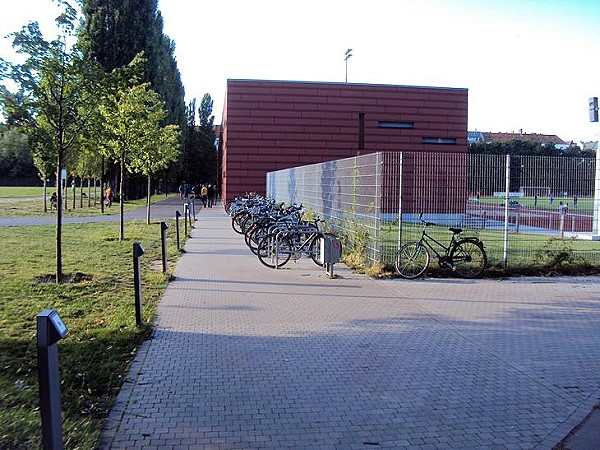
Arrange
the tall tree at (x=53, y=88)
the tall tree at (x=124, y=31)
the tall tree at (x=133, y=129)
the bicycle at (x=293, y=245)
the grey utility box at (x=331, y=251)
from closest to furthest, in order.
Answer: the tall tree at (x=53, y=88) → the grey utility box at (x=331, y=251) → the bicycle at (x=293, y=245) → the tall tree at (x=133, y=129) → the tall tree at (x=124, y=31)

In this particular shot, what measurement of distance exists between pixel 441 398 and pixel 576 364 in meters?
1.88

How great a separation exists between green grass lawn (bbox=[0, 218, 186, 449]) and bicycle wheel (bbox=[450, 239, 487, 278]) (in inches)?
207

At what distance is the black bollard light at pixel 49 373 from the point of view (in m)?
3.11

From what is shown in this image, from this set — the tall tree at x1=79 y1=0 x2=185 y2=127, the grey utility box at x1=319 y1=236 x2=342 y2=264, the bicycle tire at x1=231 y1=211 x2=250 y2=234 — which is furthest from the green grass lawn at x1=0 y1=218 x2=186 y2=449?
the tall tree at x1=79 y1=0 x2=185 y2=127

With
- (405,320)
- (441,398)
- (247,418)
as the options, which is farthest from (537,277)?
(247,418)

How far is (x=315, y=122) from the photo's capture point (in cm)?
3697

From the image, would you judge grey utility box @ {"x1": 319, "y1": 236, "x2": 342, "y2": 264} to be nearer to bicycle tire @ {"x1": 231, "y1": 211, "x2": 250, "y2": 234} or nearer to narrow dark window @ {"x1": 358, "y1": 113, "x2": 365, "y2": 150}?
Result: bicycle tire @ {"x1": 231, "y1": 211, "x2": 250, "y2": 234}

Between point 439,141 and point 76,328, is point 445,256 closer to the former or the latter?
point 76,328

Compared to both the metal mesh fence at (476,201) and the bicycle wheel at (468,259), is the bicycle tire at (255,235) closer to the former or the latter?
the metal mesh fence at (476,201)

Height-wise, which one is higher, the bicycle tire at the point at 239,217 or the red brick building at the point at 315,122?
the red brick building at the point at 315,122

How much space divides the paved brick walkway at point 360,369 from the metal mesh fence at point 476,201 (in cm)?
226

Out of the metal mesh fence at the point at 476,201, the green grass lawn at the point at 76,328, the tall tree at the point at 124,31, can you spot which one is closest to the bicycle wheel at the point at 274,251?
the metal mesh fence at the point at 476,201

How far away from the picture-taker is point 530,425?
427 cm

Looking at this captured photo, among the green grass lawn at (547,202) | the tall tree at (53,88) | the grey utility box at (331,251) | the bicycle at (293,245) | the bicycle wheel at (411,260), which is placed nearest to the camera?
the tall tree at (53,88)
